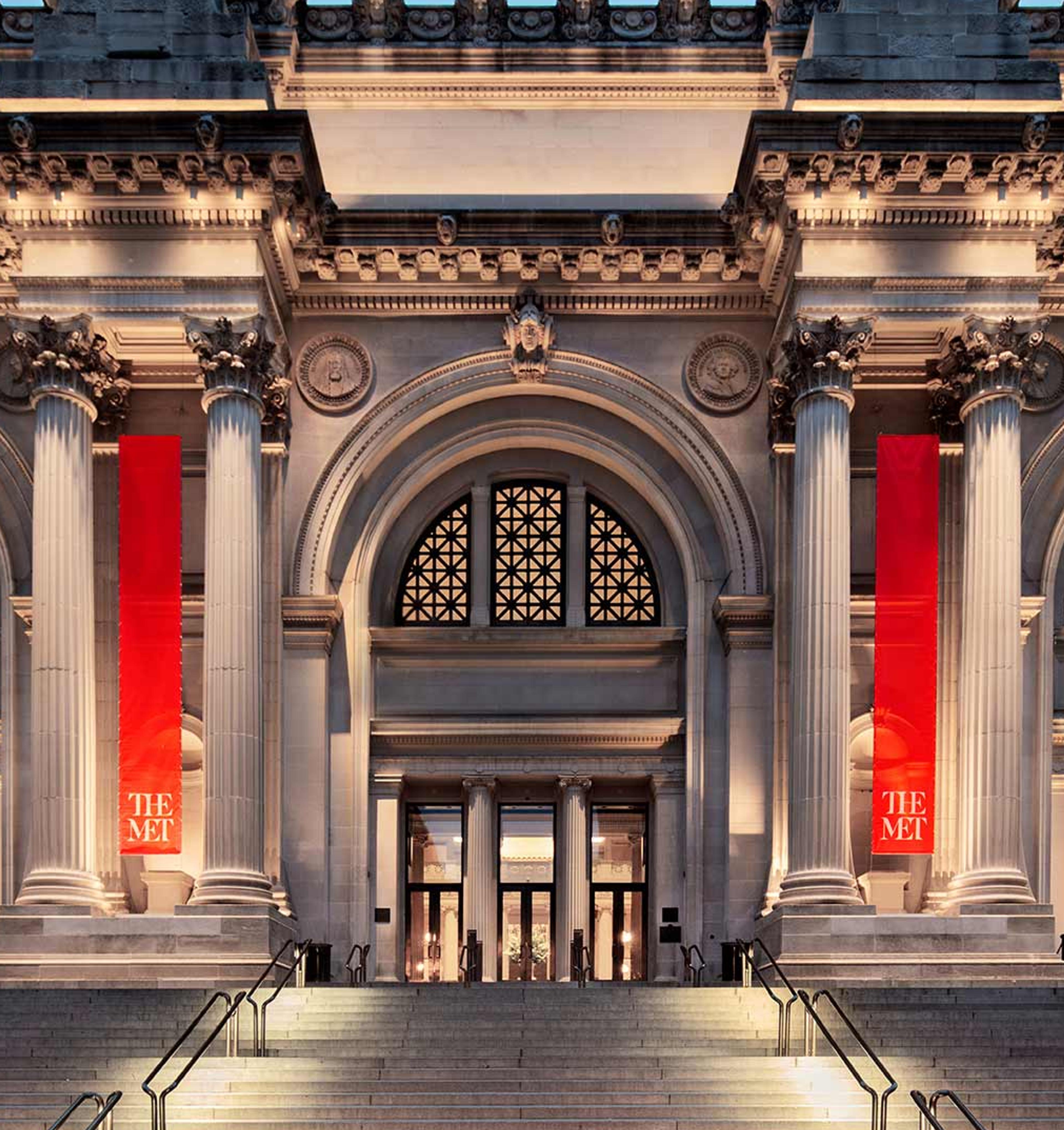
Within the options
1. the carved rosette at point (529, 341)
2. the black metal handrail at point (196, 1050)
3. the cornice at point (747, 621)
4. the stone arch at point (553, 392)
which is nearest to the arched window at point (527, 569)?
the stone arch at point (553, 392)

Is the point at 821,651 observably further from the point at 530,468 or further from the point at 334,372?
the point at 334,372

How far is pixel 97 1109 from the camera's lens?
898 inches

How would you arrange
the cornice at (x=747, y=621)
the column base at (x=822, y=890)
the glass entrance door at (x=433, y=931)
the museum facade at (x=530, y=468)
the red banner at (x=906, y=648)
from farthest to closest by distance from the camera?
1. the glass entrance door at (x=433, y=931)
2. the cornice at (x=747, y=621)
3. the red banner at (x=906, y=648)
4. the museum facade at (x=530, y=468)
5. the column base at (x=822, y=890)

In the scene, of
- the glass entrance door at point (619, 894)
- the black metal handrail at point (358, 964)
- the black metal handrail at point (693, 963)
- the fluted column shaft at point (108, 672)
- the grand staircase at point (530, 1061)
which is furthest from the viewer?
the glass entrance door at point (619, 894)

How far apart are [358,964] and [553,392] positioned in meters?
10.2

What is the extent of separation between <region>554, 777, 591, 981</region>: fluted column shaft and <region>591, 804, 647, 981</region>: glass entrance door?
34 cm

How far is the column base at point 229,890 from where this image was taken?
2991 cm

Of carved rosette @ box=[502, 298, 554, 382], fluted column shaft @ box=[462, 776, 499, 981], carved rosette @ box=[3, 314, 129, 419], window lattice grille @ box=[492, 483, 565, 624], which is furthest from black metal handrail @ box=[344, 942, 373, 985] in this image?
carved rosette @ box=[502, 298, 554, 382]

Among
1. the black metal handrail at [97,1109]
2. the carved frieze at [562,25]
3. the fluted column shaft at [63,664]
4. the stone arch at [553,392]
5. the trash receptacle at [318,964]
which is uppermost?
the carved frieze at [562,25]

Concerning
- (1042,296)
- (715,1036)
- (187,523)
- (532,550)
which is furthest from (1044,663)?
(187,523)

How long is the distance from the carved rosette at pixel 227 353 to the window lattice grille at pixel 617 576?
7.39 metres

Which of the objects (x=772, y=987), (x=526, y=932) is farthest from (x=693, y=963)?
(x=772, y=987)

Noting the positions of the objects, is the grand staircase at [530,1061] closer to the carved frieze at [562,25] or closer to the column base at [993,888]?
the column base at [993,888]

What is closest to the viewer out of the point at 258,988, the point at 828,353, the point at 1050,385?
the point at 258,988
